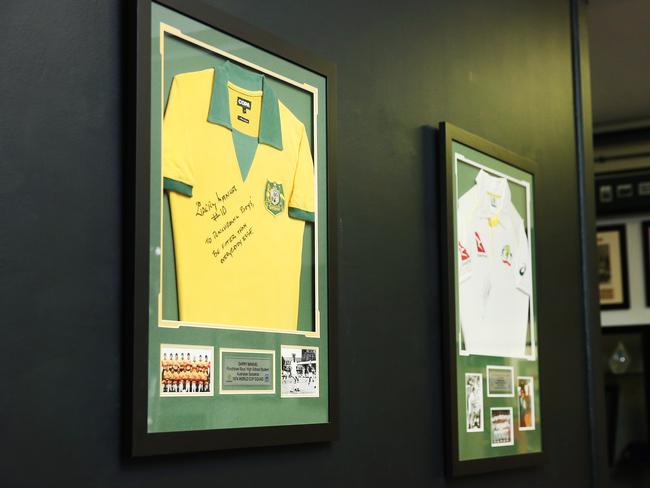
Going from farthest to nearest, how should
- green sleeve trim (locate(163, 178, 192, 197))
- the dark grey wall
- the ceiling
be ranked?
1. the ceiling
2. green sleeve trim (locate(163, 178, 192, 197))
3. the dark grey wall

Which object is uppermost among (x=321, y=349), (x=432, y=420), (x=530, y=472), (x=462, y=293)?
(x=462, y=293)

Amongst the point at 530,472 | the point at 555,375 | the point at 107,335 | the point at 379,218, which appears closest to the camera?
the point at 107,335

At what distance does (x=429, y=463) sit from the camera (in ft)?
8.66

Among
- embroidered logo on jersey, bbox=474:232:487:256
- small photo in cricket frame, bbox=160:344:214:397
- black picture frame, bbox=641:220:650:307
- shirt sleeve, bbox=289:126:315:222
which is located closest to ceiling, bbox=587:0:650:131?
black picture frame, bbox=641:220:650:307

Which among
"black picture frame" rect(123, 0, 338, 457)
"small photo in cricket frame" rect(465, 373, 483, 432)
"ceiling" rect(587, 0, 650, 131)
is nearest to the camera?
"black picture frame" rect(123, 0, 338, 457)

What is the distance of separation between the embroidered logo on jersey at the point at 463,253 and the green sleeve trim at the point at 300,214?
0.78 metres

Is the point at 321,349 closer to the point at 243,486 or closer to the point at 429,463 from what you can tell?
the point at 243,486

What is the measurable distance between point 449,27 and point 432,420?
1222 millimetres

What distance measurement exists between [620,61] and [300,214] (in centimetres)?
401

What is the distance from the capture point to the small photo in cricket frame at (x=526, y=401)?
313cm

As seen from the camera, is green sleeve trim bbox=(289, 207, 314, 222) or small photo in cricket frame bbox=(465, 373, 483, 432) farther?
small photo in cricket frame bbox=(465, 373, 483, 432)

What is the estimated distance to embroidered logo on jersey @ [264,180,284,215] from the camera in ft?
6.78

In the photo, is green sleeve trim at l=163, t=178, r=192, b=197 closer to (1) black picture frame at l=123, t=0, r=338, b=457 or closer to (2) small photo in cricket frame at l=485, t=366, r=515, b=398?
(1) black picture frame at l=123, t=0, r=338, b=457

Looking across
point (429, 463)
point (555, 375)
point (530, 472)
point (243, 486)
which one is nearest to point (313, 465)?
point (243, 486)
